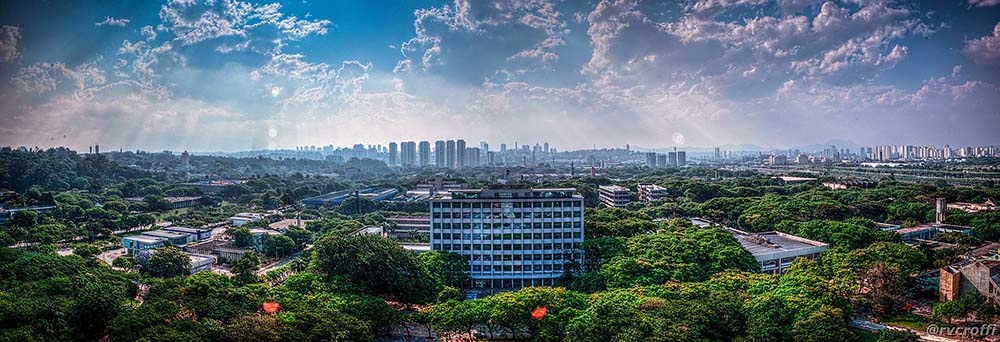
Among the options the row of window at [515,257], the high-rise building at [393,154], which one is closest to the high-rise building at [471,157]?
the high-rise building at [393,154]

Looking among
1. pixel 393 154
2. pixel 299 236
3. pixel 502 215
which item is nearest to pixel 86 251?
pixel 299 236

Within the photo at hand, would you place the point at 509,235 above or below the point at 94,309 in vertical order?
above

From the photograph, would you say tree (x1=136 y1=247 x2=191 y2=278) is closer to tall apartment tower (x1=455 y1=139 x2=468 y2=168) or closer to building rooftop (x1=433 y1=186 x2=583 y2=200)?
building rooftop (x1=433 y1=186 x2=583 y2=200)

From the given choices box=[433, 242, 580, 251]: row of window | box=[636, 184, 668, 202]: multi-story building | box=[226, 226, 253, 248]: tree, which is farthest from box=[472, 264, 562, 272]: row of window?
box=[636, 184, 668, 202]: multi-story building

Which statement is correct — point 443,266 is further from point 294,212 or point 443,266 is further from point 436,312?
point 294,212

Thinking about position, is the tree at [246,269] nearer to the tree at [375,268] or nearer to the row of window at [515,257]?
the tree at [375,268]

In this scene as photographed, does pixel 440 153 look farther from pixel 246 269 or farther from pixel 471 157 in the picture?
pixel 246 269

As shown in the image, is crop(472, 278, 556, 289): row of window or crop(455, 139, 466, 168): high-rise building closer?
crop(472, 278, 556, 289): row of window
